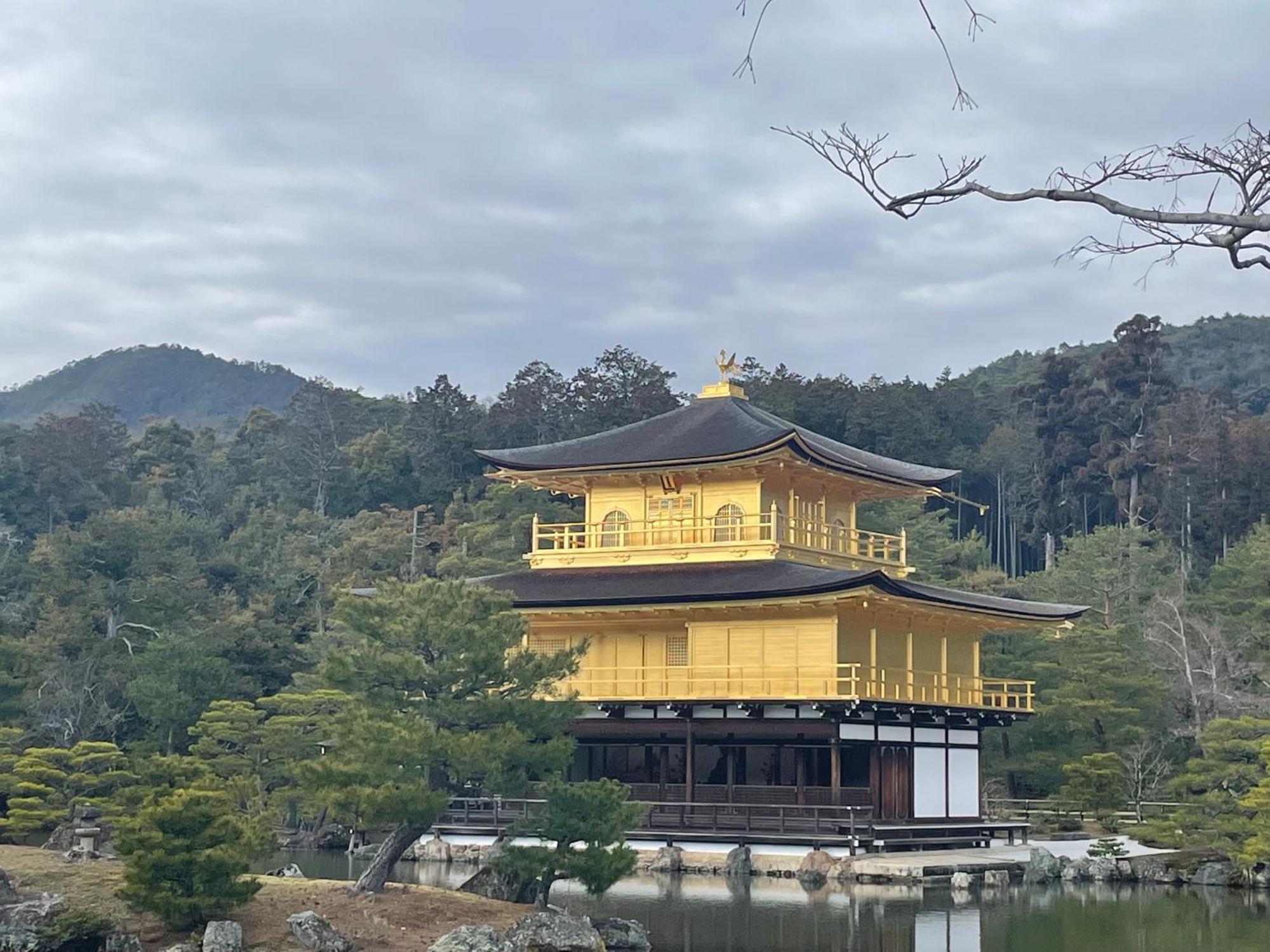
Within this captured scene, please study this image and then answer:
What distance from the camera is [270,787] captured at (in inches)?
1487

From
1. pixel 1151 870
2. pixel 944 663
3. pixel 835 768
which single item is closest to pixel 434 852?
pixel 835 768

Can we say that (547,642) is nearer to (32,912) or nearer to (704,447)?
(704,447)

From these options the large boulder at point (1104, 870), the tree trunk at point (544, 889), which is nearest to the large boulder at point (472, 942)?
the tree trunk at point (544, 889)

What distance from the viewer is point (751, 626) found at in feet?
104

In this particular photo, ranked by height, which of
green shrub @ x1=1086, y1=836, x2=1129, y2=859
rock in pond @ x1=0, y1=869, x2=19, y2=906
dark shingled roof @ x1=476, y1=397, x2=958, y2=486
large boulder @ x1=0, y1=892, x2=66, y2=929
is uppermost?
dark shingled roof @ x1=476, y1=397, x2=958, y2=486

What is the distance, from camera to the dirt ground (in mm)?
16859

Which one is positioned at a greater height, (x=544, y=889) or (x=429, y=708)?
(x=429, y=708)

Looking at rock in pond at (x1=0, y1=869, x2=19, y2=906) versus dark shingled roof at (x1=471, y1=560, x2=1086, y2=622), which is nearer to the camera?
rock in pond at (x1=0, y1=869, x2=19, y2=906)

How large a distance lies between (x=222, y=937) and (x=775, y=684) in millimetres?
15894

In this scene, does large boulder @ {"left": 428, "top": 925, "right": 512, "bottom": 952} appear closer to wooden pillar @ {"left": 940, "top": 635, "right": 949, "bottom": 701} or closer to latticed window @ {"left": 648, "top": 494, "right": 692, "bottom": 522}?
wooden pillar @ {"left": 940, "top": 635, "right": 949, "bottom": 701}

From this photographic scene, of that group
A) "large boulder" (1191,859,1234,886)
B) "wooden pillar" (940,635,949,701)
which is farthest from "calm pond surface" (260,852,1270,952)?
"wooden pillar" (940,635,949,701)

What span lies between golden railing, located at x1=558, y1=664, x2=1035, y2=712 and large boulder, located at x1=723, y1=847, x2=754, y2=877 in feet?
9.14

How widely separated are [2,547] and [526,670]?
39869 mm

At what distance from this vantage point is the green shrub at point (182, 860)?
16531mm
